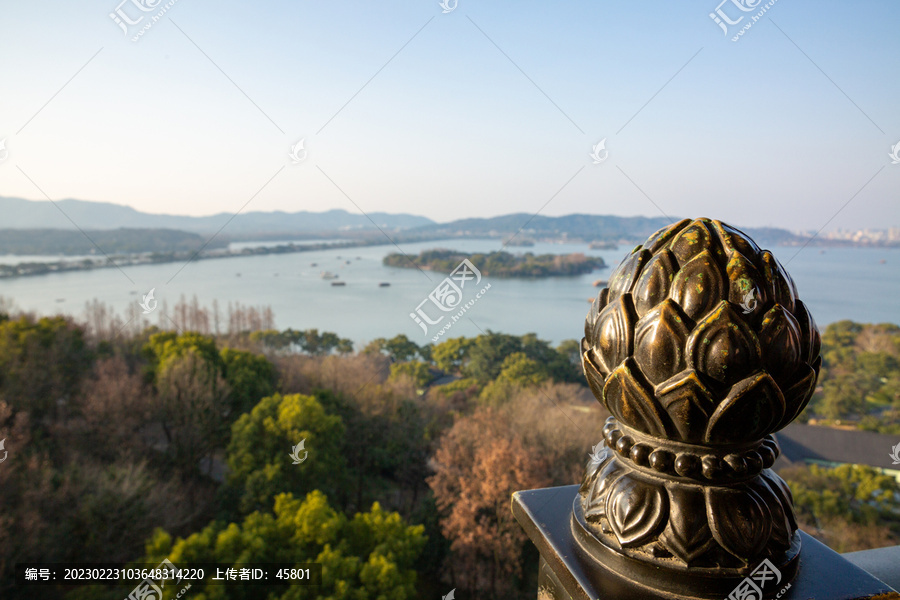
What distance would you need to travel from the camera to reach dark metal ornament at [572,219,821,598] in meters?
0.81

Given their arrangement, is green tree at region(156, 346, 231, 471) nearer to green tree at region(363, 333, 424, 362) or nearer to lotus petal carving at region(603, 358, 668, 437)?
green tree at region(363, 333, 424, 362)

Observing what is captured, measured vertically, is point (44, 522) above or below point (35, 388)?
below

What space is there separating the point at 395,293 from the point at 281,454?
20.9 meters

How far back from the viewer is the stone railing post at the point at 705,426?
81cm

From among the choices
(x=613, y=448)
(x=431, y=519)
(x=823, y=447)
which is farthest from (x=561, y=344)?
(x=613, y=448)

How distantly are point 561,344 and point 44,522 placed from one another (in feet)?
61.1

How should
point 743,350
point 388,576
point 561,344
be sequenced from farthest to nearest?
point 561,344 < point 388,576 < point 743,350

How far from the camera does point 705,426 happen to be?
0.82m

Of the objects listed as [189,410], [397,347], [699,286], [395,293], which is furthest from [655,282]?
[395,293]

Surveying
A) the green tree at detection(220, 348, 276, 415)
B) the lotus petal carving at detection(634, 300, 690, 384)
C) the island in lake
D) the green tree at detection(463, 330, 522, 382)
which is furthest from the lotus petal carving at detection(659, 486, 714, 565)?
the island in lake

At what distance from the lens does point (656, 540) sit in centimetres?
86

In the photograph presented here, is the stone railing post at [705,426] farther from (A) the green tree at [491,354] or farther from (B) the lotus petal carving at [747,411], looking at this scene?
(A) the green tree at [491,354]

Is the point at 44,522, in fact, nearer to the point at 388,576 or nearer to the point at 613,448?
the point at 388,576

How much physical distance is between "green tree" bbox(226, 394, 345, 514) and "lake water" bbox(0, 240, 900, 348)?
24.9 feet
